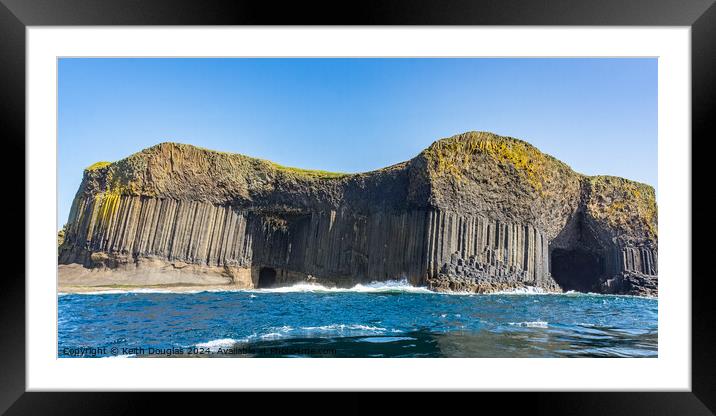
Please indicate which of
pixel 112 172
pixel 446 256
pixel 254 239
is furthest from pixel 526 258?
pixel 112 172

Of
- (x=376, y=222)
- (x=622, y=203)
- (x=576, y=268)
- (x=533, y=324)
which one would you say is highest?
(x=622, y=203)

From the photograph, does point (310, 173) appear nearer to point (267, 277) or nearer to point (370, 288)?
point (267, 277)

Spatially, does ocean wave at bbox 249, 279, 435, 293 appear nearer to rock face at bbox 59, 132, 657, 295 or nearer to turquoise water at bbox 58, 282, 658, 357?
rock face at bbox 59, 132, 657, 295

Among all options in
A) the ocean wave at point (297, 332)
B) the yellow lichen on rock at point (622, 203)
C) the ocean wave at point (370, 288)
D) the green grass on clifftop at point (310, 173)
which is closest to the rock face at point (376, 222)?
the yellow lichen on rock at point (622, 203)

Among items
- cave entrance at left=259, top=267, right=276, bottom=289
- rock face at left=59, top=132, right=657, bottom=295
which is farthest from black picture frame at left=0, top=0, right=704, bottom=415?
cave entrance at left=259, top=267, right=276, bottom=289

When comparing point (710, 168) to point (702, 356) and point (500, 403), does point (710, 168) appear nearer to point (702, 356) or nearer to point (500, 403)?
point (702, 356)

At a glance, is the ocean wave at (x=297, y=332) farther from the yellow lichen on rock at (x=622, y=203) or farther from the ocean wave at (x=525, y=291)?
the yellow lichen on rock at (x=622, y=203)
